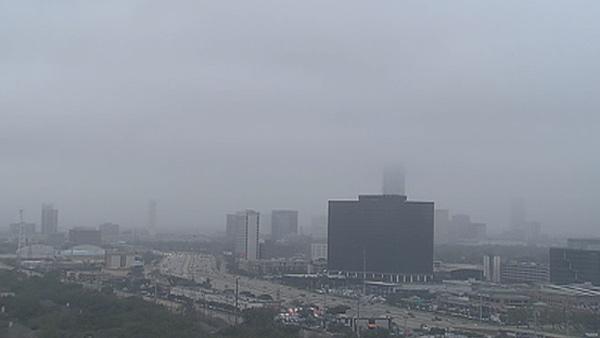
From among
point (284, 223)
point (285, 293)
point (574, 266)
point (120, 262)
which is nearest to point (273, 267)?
point (120, 262)

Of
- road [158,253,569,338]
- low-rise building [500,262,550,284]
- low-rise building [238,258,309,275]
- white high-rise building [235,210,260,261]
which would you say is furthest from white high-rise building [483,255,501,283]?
white high-rise building [235,210,260,261]

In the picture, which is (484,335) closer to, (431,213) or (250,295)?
(250,295)

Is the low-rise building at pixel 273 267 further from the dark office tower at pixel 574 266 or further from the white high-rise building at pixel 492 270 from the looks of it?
the dark office tower at pixel 574 266

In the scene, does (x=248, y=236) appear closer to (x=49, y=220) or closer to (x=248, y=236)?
(x=248, y=236)

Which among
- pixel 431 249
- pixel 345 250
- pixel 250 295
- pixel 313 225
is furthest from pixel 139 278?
pixel 313 225

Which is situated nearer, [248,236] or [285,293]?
[285,293]

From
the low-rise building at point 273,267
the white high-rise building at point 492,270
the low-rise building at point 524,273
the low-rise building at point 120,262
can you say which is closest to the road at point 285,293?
the low-rise building at point 273,267

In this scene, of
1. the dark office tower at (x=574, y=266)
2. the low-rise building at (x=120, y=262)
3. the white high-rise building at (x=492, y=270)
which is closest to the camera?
the dark office tower at (x=574, y=266)
